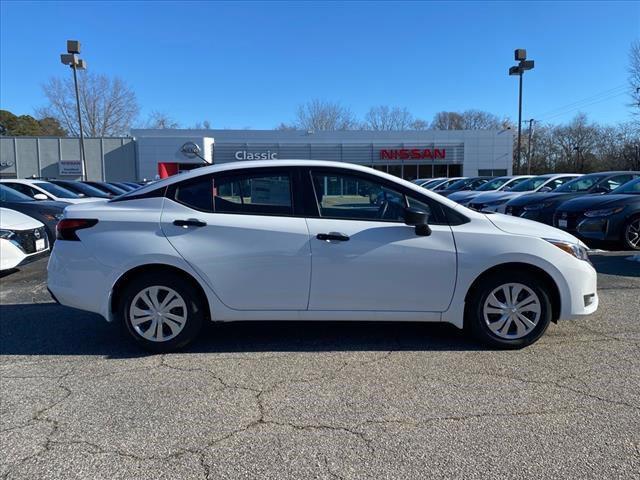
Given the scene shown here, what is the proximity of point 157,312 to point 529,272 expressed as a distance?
10.7 ft

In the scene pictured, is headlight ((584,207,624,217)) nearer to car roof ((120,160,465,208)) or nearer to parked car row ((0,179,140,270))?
car roof ((120,160,465,208))

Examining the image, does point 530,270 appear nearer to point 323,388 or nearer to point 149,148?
point 323,388

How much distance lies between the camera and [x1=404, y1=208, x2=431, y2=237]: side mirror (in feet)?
12.9

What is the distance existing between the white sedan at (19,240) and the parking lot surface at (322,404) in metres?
2.49

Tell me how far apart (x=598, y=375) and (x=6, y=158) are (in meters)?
46.1

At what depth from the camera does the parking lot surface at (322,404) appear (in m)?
2.59

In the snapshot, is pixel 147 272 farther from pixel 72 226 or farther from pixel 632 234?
pixel 632 234

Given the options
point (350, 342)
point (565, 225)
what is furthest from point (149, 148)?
point (350, 342)

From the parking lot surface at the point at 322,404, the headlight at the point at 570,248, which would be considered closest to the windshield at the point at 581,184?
the parking lot surface at the point at 322,404

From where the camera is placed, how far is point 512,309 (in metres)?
4.11

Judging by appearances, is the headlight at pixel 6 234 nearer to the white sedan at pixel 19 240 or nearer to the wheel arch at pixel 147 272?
the white sedan at pixel 19 240

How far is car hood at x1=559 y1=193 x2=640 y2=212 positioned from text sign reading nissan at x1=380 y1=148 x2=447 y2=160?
31002 mm

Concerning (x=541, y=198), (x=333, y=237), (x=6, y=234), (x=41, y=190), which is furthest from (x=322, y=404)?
(x=41, y=190)

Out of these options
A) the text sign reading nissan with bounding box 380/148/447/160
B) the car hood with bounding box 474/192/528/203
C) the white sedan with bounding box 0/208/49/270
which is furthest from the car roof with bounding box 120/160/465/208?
the text sign reading nissan with bounding box 380/148/447/160
